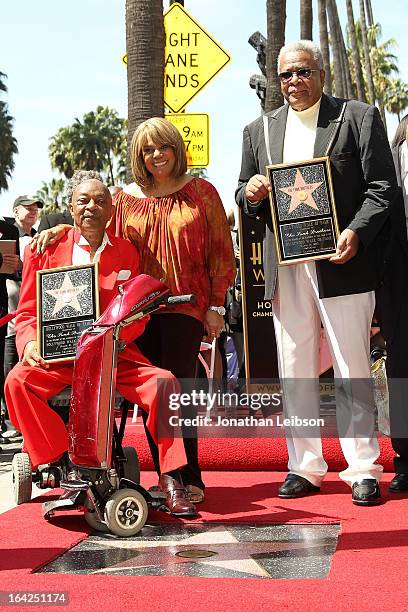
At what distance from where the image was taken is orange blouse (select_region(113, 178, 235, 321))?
5848mm

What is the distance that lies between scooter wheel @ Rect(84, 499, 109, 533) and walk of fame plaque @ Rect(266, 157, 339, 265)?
169cm

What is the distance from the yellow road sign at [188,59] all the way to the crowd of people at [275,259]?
15.3 feet

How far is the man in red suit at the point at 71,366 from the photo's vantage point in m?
5.42

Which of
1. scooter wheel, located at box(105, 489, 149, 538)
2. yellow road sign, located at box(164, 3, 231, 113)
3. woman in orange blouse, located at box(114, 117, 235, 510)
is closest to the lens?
scooter wheel, located at box(105, 489, 149, 538)

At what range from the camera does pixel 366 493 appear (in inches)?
225

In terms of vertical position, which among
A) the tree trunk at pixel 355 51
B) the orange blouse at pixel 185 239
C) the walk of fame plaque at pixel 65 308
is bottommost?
the walk of fame plaque at pixel 65 308

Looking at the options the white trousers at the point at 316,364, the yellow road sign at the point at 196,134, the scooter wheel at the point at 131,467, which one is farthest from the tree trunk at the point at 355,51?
the scooter wheel at the point at 131,467

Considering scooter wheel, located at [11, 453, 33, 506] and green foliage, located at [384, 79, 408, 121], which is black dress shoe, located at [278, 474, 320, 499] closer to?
scooter wheel, located at [11, 453, 33, 506]

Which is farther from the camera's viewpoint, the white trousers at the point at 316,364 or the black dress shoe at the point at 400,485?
the black dress shoe at the point at 400,485

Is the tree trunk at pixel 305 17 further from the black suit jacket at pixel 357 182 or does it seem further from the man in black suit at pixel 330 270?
the black suit jacket at pixel 357 182

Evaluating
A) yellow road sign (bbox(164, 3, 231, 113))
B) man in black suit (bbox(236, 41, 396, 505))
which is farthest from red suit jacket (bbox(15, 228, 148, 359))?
yellow road sign (bbox(164, 3, 231, 113))

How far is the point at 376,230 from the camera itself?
225 inches

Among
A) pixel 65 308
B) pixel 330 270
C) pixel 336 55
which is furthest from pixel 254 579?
pixel 336 55

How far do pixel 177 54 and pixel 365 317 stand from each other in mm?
5552
